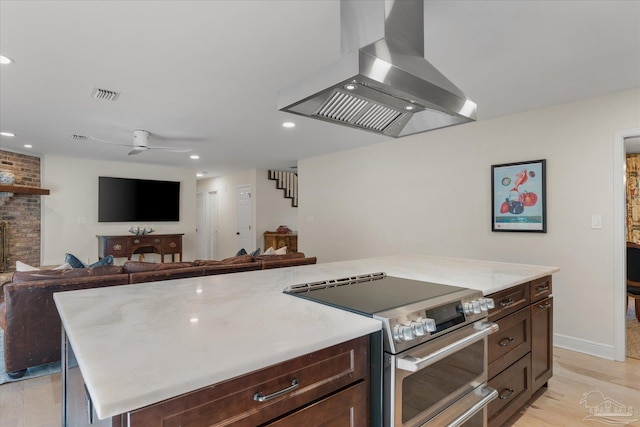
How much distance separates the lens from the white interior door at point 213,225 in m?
8.91

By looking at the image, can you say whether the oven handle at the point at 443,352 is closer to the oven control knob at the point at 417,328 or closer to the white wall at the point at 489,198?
the oven control knob at the point at 417,328

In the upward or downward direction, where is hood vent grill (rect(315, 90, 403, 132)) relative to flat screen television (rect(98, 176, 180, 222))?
upward

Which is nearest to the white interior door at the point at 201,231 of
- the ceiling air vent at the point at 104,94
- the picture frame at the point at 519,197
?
the ceiling air vent at the point at 104,94

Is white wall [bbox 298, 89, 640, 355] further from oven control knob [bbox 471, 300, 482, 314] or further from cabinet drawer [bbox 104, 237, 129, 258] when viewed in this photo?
cabinet drawer [bbox 104, 237, 129, 258]

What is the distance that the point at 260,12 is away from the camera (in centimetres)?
183

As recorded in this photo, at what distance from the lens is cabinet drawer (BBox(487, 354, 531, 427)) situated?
5.79ft

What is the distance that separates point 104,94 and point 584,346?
4.85m

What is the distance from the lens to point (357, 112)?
1.79m

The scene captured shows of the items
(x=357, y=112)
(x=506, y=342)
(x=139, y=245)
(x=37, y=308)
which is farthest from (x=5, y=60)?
(x=139, y=245)

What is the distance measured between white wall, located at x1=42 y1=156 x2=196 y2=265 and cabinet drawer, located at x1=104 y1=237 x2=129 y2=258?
402 mm

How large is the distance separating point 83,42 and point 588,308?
4490 mm

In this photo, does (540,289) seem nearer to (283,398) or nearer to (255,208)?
(283,398)

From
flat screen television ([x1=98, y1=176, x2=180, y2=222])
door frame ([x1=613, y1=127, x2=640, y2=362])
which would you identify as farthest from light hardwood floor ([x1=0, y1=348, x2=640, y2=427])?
Answer: flat screen television ([x1=98, y1=176, x2=180, y2=222])

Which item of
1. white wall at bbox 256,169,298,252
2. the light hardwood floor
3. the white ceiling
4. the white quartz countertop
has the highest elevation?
the white ceiling
